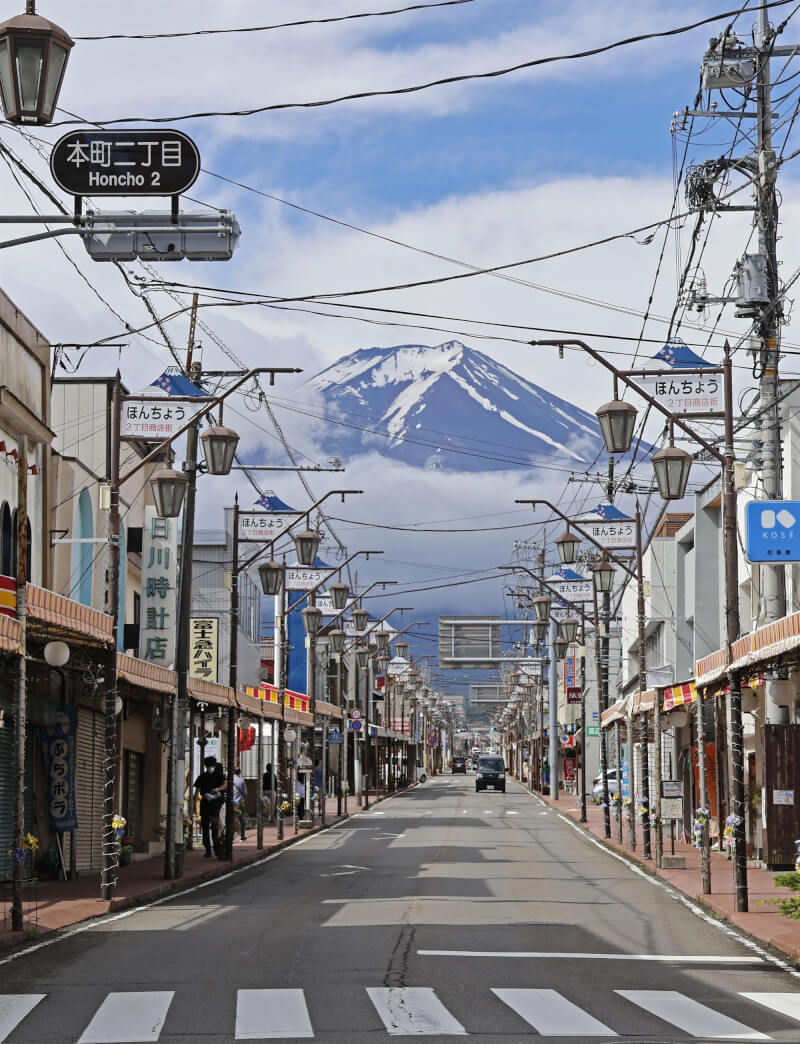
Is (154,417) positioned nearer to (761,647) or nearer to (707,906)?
(761,647)

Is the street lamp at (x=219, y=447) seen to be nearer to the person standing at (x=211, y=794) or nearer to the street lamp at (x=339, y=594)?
the person standing at (x=211, y=794)

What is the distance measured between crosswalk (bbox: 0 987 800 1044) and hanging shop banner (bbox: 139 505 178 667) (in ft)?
77.6

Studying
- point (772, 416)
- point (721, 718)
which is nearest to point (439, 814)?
point (721, 718)

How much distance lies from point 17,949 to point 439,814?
140 feet

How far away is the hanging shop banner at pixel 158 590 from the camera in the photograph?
36312 millimetres

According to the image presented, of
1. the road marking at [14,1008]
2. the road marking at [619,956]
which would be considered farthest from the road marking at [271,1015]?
the road marking at [619,956]

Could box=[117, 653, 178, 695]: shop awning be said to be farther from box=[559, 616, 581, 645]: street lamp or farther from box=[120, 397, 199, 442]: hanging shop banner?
box=[559, 616, 581, 645]: street lamp

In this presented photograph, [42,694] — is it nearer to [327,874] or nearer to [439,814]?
[327,874]

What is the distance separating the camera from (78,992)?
13023 millimetres

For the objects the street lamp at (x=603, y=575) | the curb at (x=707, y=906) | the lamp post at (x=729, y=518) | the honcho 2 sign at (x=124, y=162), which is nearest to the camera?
the honcho 2 sign at (x=124, y=162)

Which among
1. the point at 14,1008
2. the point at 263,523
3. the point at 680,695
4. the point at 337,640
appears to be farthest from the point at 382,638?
the point at 14,1008

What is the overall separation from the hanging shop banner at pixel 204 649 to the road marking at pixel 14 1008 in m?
33.6

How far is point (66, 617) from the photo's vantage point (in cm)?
2009

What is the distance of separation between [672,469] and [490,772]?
71.1 m
